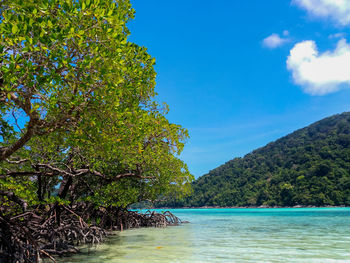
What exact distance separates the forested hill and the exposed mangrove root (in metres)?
62.9

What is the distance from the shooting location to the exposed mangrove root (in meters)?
6.05

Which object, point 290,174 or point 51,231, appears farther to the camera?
point 290,174

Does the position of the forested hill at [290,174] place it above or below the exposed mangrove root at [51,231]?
above

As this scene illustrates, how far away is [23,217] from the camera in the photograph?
23.6 ft

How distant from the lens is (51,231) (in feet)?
27.8

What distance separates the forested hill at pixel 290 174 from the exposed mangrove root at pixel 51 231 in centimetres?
6293

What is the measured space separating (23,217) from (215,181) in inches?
4145

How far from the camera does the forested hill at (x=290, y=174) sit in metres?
66.9

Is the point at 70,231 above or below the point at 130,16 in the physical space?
below

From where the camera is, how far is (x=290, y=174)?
266 ft

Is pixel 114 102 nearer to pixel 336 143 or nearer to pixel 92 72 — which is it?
pixel 92 72

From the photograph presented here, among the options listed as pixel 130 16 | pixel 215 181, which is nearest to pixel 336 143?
pixel 215 181

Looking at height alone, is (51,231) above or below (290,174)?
below

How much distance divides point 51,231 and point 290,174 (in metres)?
82.3
